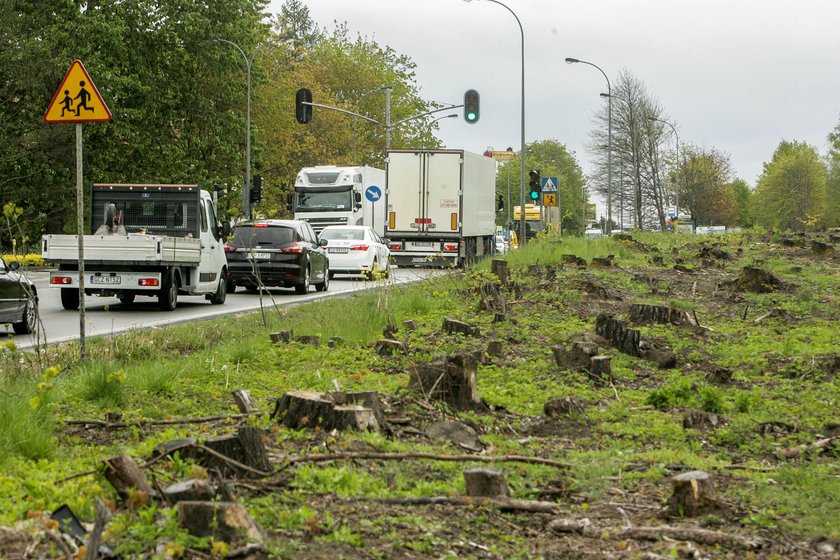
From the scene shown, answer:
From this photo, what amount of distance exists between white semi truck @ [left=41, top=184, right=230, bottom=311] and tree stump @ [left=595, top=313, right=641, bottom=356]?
34.5ft

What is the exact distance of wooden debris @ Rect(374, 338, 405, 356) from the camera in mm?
11445

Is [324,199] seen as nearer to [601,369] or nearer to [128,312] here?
[128,312]

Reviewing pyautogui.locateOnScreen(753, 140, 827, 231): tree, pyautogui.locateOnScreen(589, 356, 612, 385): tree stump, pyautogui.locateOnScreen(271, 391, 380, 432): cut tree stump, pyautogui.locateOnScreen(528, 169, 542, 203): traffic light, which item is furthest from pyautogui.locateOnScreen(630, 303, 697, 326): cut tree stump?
pyautogui.locateOnScreen(753, 140, 827, 231): tree

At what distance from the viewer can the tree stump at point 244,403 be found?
7.78 metres

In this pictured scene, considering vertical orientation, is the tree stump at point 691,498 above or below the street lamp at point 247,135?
below

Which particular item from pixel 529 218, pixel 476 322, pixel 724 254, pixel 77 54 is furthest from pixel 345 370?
pixel 529 218

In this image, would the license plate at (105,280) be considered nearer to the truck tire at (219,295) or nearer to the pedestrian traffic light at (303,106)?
the truck tire at (219,295)

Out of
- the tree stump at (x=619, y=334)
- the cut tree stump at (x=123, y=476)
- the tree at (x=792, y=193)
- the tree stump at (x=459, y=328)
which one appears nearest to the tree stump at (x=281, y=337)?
the tree stump at (x=459, y=328)

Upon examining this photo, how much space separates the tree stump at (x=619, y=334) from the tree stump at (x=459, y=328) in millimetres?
1402

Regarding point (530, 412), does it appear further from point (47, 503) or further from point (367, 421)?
point (47, 503)

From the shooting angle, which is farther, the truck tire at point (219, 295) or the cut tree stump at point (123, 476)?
the truck tire at point (219, 295)

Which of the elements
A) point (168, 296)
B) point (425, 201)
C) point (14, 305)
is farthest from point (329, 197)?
point (14, 305)

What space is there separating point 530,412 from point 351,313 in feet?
19.6

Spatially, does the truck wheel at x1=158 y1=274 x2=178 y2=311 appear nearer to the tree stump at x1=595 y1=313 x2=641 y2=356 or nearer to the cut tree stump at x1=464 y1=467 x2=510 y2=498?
the tree stump at x1=595 y1=313 x2=641 y2=356
